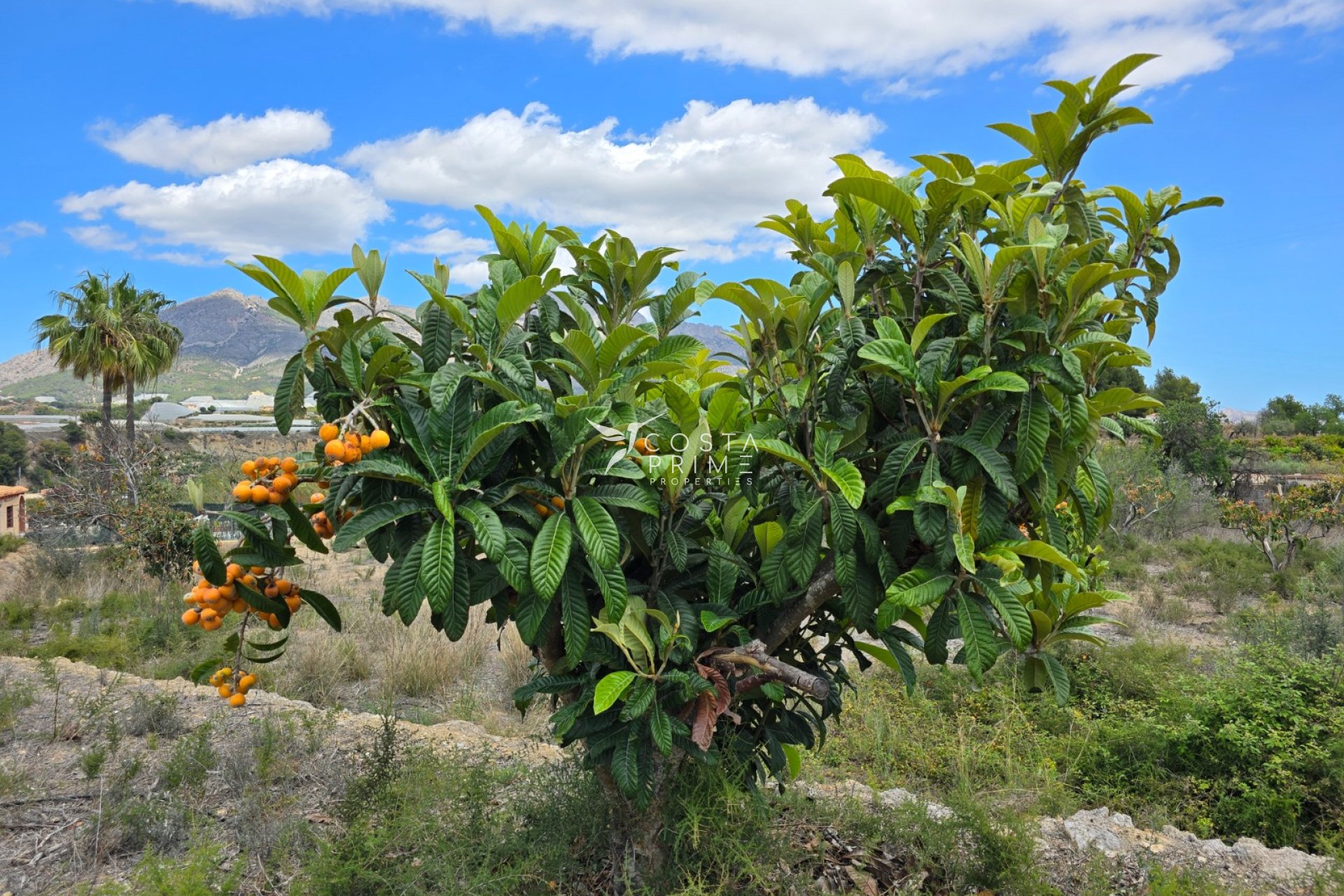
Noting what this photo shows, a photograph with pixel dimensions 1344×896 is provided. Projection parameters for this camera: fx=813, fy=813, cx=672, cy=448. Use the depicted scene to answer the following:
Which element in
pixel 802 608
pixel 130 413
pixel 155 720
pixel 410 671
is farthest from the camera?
pixel 130 413

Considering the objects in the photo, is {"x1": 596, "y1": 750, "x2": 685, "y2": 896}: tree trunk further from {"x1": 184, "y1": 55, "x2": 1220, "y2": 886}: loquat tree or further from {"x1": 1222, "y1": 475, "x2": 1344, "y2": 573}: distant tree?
{"x1": 1222, "y1": 475, "x2": 1344, "y2": 573}: distant tree

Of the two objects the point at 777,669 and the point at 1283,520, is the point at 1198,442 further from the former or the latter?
the point at 777,669

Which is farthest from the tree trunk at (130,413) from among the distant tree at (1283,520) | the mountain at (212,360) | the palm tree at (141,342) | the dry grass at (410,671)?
the mountain at (212,360)

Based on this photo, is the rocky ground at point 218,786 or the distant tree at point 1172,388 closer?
the rocky ground at point 218,786

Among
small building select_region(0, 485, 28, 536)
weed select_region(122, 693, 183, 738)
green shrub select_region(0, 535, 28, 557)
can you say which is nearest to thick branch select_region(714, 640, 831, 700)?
weed select_region(122, 693, 183, 738)

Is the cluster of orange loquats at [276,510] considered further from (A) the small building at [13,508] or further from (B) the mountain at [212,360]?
(B) the mountain at [212,360]

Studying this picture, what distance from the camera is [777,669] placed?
1.79 metres

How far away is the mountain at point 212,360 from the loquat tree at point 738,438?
56.1 meters

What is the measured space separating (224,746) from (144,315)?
14.5 m

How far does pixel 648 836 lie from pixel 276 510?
4.54 feet

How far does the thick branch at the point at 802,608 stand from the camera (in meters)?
2.03

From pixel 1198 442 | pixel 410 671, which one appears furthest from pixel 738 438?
pixel 1198 442

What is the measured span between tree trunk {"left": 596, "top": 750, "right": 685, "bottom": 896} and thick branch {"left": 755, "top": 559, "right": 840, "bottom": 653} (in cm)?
45

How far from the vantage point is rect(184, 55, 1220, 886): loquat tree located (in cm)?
172
